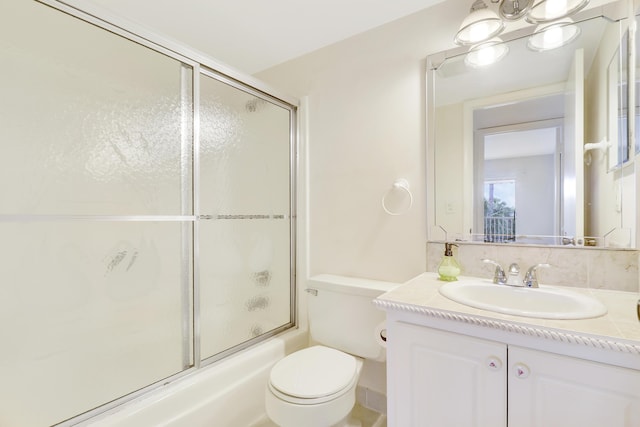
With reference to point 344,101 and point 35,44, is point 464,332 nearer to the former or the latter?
point 344,101

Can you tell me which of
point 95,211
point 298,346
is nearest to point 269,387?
point 298,346

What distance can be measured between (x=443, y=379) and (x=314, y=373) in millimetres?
563

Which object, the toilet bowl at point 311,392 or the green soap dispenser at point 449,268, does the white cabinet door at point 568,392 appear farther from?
the toilet bowl at point 311,392

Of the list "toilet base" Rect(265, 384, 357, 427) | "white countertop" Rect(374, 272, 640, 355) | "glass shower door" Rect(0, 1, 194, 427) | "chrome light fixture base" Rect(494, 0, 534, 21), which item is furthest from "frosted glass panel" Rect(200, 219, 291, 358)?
"chrome light fixture base" Rect(494, 0, 534, 21)

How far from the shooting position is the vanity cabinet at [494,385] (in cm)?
76

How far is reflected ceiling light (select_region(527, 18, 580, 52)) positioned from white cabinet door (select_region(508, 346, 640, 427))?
1.22 metres

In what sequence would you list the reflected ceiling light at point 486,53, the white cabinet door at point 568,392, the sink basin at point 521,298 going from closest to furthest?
the white cabinet door at point 568,392 → the sink basin at point 521,298 → the reflected ceiling light at point 486,53

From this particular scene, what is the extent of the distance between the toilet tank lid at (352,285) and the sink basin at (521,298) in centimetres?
37

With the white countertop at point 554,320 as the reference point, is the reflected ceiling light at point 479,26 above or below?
above

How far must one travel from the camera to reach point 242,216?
1.79 meters

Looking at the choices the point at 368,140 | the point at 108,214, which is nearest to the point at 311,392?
the point at 108,214

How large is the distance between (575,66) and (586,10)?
0.21 m

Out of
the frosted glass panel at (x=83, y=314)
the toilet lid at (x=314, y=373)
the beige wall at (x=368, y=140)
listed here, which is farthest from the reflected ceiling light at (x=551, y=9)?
the frosted glass panel at (x=83, y=314)

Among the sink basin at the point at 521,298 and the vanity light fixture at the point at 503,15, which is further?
the vanity light fixture at the point at 503,15
